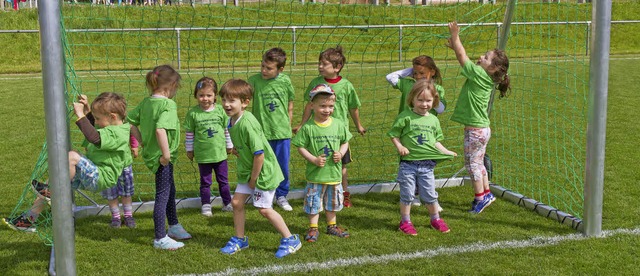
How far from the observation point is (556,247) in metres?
5.25

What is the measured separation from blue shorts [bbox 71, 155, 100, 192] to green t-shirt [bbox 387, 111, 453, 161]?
2.41m

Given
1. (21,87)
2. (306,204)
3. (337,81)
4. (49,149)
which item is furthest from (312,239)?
(21,87)

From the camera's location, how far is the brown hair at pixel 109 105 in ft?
17.6

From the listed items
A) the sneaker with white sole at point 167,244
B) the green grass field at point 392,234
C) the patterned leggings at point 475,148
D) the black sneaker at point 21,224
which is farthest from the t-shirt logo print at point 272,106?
the black sneaker at point 21,224

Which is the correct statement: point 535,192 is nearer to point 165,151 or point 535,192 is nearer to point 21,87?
point 165,151

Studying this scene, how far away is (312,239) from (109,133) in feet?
6.04

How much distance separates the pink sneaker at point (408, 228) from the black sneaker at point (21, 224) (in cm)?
319

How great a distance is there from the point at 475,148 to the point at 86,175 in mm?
3455

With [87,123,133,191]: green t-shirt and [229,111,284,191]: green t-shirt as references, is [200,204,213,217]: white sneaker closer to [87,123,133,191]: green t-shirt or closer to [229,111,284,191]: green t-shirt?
[87,123,133,191]: green t-shirt

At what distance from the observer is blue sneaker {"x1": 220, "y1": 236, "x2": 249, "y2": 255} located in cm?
520

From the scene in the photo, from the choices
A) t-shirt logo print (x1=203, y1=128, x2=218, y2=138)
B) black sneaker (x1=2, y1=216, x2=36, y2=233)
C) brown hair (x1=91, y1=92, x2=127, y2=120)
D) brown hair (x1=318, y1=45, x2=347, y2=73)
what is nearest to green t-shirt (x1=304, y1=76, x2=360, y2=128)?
brown hair (x1=318, y1=45, x2=347, y2=73)

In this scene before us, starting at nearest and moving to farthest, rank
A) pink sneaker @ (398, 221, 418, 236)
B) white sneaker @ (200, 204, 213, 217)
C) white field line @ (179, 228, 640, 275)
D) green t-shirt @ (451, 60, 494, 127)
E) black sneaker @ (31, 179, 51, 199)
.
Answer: white field line @ (179, 228, 640, 275)
black sneaker @ (31, 179, 51, 199)
pink sneaker @ (398, 221, 418, 236)
green t-shirt @ (451, 60, 494, 127)
white sneaker @ (200, 204, 213, 217)

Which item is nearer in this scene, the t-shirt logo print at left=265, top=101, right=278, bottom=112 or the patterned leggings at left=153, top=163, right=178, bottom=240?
the patterned leggings at left=153, top=163, right=178, bottom=240

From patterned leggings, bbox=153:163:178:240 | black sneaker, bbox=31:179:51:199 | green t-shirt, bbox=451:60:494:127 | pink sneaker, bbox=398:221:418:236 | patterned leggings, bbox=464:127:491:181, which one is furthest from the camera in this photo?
patterned leggings, bbox=464:127:491:181
